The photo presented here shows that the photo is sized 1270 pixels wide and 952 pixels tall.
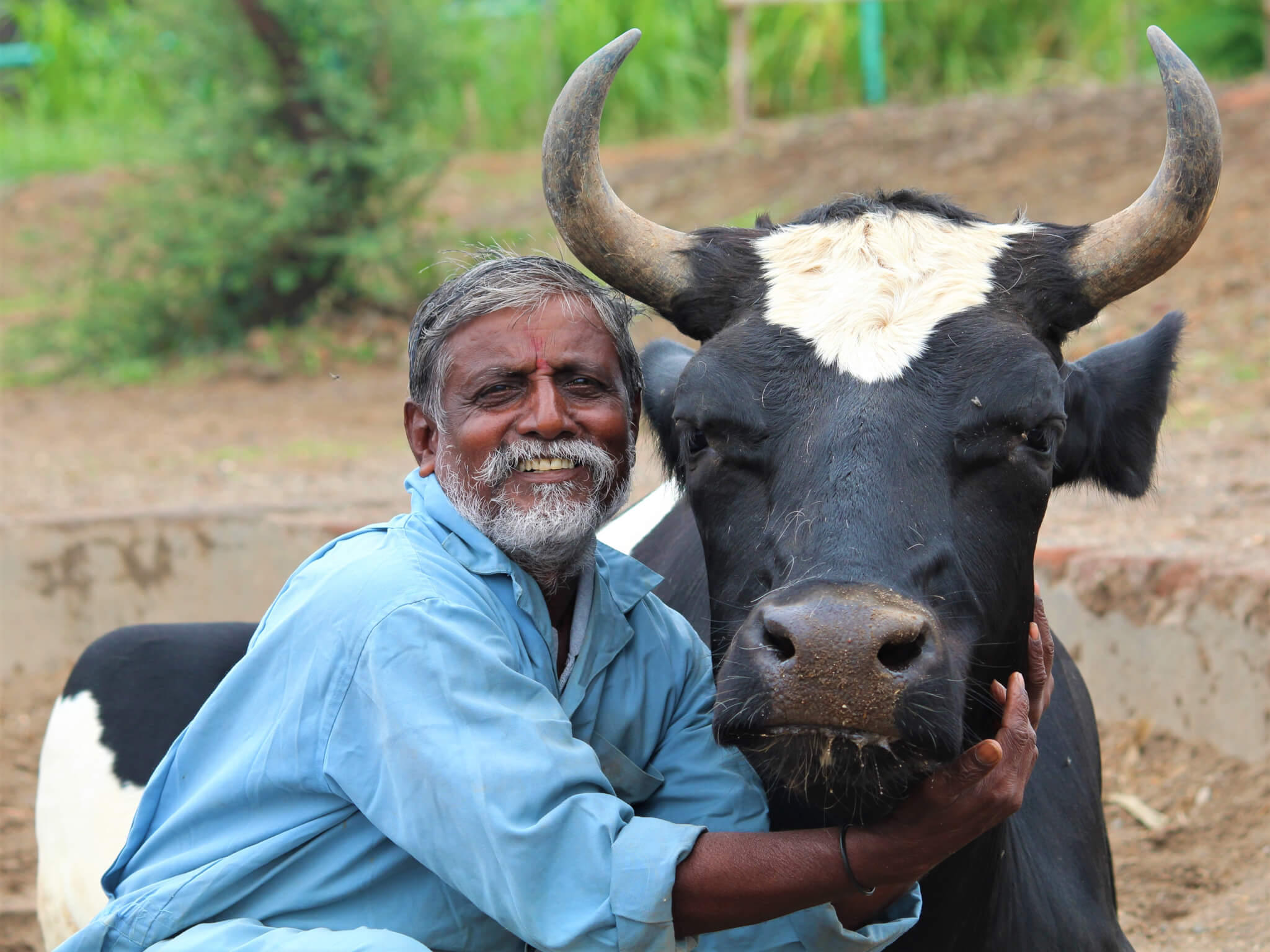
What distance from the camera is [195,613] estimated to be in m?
6.64

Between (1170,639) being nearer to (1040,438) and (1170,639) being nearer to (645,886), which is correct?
(1040,438)

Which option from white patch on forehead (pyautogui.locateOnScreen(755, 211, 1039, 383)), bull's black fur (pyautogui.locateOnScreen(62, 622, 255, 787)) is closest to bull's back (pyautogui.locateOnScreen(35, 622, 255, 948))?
bull's black fur (pyautogui.locateOnScreen(62, 622, 255, 787))

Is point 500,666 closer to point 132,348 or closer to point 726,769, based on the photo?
point 726,769

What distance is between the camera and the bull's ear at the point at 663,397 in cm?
345

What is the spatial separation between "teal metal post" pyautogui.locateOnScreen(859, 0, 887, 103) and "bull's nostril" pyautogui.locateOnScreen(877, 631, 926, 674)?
15.1 meters

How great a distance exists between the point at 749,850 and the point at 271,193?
10.7 metres

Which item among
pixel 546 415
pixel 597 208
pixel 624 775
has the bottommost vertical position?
pixel 624 775

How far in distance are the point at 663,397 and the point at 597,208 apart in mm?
612

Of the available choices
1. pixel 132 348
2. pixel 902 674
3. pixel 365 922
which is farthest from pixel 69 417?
pixel 902 674

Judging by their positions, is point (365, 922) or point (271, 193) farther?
point (271, 193)

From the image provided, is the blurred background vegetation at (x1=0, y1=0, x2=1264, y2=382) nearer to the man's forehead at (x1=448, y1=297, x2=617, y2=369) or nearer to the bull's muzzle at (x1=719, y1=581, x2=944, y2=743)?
the man's forehead at (x1=448, y1=297, x2=617, y2=369)

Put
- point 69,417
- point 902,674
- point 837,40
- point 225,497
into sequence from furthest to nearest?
point 837,40
point 69,417
point 225,497
point 902,674

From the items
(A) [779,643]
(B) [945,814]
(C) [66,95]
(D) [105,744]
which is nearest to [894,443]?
(A) [779,643]

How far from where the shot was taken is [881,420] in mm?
2492
